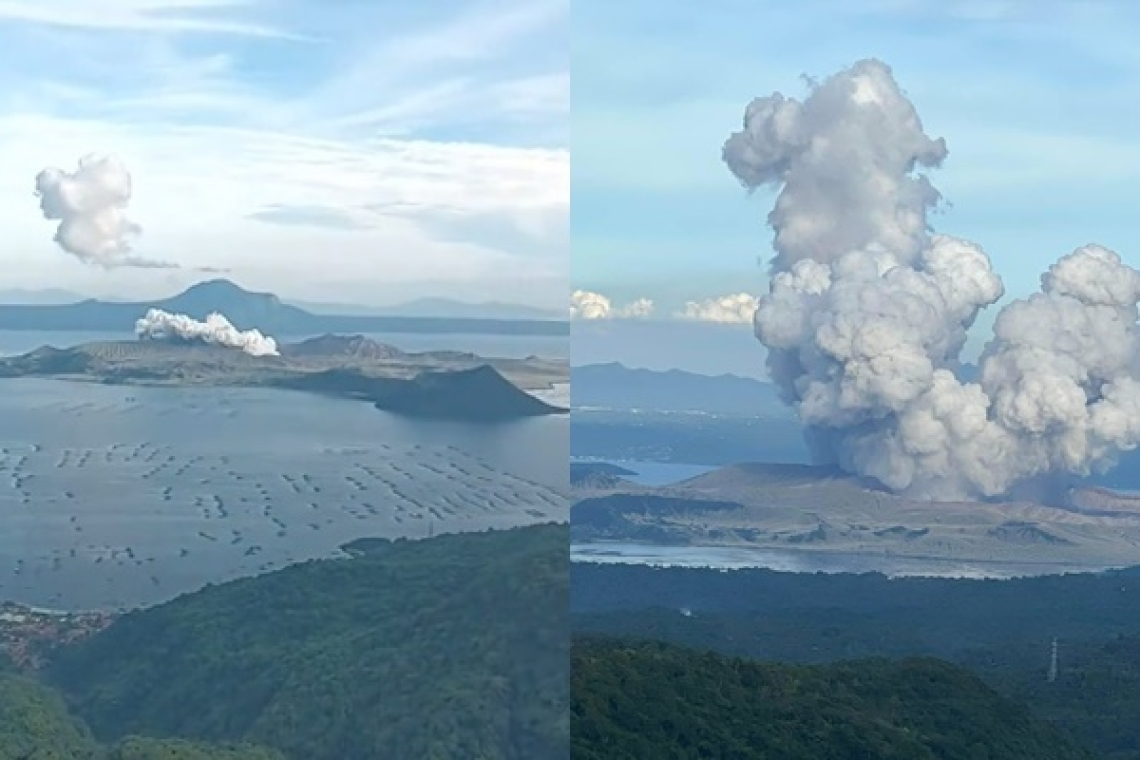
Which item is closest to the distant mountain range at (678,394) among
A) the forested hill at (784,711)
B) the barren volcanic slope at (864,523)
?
the barren volcanic slope at (864,523)

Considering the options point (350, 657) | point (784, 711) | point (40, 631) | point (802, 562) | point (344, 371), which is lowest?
point (802, 562)

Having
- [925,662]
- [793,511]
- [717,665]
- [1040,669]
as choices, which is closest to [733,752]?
[717,665]

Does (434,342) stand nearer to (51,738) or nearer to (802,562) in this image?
(51,738)

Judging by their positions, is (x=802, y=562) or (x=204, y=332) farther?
(x=802, y=562)

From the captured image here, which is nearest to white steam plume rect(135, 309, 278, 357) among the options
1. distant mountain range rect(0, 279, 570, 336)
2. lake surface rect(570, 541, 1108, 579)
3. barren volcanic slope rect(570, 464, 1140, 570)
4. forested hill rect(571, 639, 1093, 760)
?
distant mountain range rect(0, 279, 570, 336)

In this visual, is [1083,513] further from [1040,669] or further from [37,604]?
[37,604]

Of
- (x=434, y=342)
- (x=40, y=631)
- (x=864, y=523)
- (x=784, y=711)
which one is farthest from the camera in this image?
(x=864, y=523)

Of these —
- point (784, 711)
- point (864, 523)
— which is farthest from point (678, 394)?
point (784, 711)
